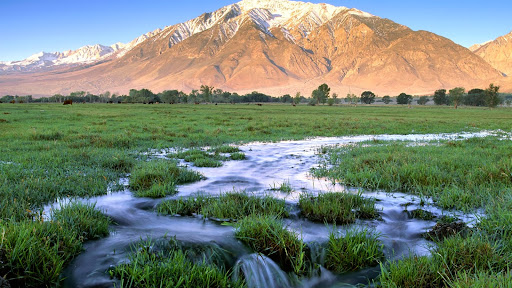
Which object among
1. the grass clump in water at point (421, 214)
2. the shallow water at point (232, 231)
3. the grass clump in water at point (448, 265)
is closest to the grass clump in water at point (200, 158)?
the shallow water at point (232, 231)

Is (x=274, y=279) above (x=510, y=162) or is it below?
below

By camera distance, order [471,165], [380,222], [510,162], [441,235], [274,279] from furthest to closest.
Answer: [471,165], [510,162], [380,222], [441,235], [274,279]

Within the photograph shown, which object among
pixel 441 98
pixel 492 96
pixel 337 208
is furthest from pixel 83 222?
pixel 441 98

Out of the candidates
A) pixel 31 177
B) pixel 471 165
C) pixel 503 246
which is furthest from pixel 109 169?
pixel 471 165

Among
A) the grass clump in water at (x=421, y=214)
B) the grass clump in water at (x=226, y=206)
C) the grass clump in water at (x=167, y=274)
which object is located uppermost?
the grass clump in water at (x=167, y=274)

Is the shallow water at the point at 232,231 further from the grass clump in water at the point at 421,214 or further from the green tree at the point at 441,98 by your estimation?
the green tree at the point at 441,98

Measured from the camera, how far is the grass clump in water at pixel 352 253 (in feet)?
13.0

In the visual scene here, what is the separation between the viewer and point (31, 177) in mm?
7379

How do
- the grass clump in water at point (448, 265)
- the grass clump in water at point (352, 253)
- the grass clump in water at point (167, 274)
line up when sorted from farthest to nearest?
1. the grass clump in water at point (352, 253)
2. the grass clump in water at point (448, 265)
3. the grass clump in water at point (167, 274)

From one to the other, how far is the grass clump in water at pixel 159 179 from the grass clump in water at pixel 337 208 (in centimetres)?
331

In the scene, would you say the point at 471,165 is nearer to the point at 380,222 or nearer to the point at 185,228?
the point at 380,222

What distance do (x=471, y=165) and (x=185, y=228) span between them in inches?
364

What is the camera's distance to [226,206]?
225 inches

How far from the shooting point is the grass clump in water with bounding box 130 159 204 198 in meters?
7.00
